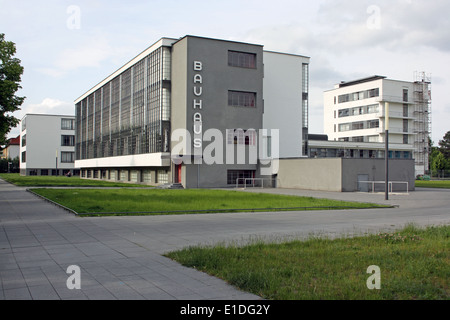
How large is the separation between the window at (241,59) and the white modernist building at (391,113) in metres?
44.6

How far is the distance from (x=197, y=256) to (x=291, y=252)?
203 cm

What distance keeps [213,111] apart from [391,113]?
5540 centimetres

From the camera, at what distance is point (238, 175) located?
47844 mm

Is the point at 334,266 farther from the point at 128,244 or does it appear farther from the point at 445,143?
the point at 445,143

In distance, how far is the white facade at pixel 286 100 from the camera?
2062 inches

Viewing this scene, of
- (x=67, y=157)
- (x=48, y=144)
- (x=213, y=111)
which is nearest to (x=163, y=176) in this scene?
(x=213, y=111)

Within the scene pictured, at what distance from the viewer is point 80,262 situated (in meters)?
8.53

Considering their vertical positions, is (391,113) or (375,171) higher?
(391,113)

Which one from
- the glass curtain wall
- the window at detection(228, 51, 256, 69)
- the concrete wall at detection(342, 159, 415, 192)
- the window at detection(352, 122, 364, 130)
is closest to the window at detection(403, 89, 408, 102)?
the window at detection(352, 122, 364, 130)

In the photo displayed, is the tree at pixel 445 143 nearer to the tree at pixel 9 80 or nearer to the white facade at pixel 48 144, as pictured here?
the white facade at pixel 48 144

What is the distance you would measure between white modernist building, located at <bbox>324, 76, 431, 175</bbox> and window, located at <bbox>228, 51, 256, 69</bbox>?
44590 mm

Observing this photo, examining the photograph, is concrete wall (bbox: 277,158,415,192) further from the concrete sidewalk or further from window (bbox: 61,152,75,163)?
window (bbox: 61,152,75,163)
